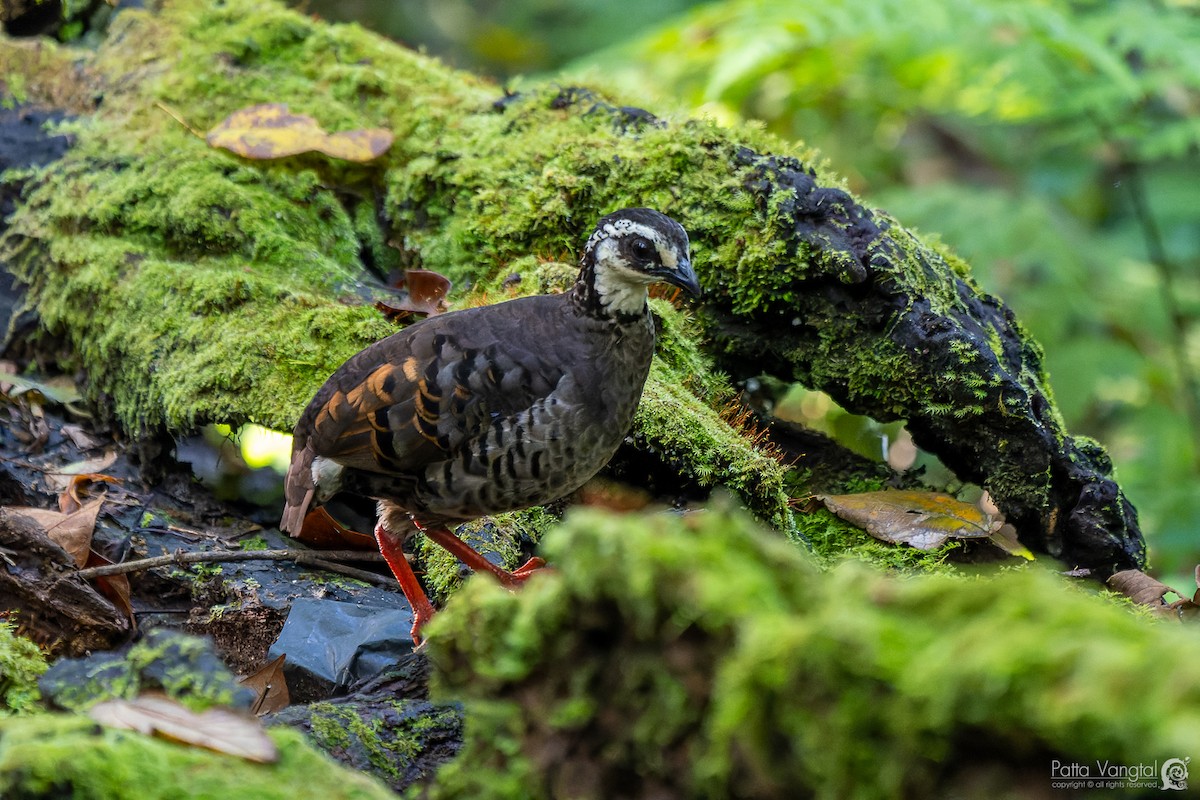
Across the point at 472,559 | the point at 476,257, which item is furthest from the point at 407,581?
the point at 476,257

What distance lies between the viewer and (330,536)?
4449 mm

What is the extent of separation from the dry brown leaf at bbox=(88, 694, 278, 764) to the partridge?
1464 millimetres

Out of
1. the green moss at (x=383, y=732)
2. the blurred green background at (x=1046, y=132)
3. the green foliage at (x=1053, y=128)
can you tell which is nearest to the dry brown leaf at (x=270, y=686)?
the green moss at (x=383, y=732)

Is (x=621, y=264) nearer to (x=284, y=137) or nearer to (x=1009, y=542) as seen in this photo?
(x=1009, y=542)

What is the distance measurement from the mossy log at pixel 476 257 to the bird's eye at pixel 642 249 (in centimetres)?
76

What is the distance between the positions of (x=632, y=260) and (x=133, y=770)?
7.76 ft

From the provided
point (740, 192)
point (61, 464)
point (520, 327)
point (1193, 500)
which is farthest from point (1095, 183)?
point (61, 464)

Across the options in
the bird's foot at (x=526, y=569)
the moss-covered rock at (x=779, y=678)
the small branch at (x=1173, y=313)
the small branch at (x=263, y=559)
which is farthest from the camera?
the small branch at (x=1173, y=313)

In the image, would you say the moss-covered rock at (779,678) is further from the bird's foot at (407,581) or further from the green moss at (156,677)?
the bird's foot at (407,581)

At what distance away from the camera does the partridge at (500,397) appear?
12.0 feet

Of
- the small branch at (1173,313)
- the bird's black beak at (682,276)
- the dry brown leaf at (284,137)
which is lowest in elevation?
the small branch at (1173,313)

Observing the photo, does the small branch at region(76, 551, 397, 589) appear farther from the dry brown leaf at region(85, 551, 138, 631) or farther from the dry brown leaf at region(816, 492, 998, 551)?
the dry brown leaf at region(816, 492, 998, 551)

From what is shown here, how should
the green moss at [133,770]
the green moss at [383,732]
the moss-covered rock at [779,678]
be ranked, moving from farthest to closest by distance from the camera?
the green moss at [383,732] → the green moss at [133,770] → the moss-covered rock at [779,678]

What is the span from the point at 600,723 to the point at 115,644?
7.98 ft
